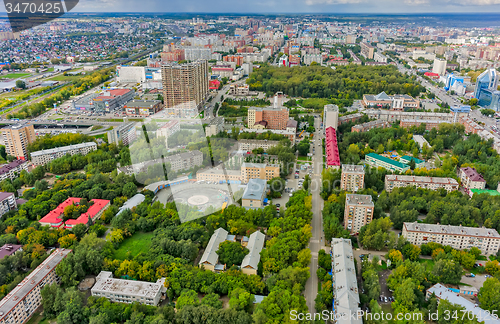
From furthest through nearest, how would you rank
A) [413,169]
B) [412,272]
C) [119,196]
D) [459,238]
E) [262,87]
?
[262,87] < [413,169] < [119,196] < [459,238] < [412,272]

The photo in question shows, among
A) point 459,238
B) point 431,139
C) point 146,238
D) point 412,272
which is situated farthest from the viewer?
point 431,139

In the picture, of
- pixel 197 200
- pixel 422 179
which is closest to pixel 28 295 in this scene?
pixel 197 200

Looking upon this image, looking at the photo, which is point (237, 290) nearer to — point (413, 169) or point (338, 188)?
point (338, 188)

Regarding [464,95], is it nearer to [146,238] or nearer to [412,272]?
[412,272]

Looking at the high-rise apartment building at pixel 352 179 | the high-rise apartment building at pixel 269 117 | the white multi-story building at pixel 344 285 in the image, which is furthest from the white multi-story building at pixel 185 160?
the white multi-story building at pixel 344 285

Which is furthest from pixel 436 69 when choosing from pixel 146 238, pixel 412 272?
pixel 146 238

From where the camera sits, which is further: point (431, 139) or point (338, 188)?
point (431, 139)

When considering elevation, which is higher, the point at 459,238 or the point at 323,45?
the point at 323,45
